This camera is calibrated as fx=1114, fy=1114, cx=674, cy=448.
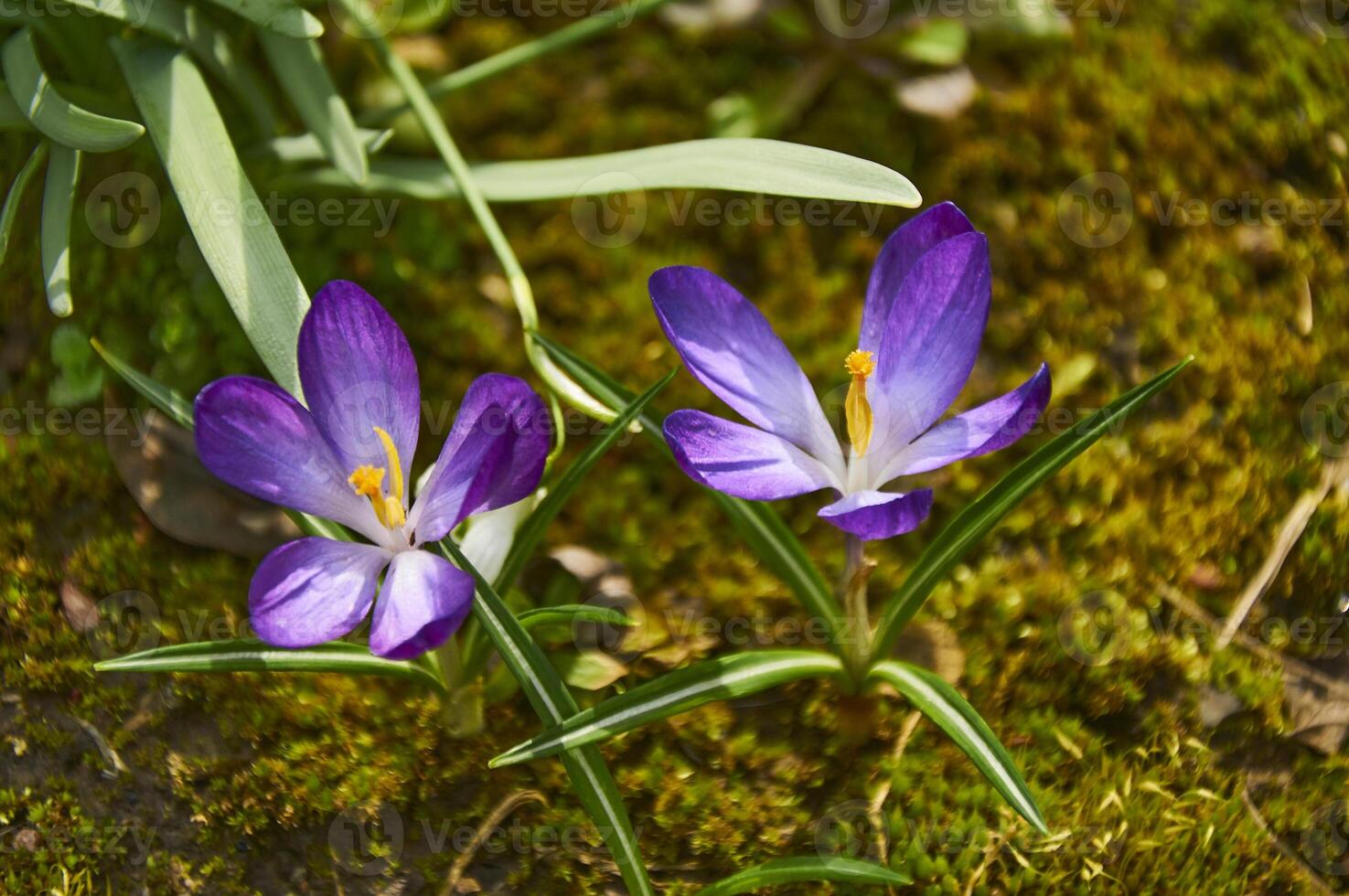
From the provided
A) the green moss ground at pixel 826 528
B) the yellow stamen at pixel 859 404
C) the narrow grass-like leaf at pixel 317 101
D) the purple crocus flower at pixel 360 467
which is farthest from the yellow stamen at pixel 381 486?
the narrow grass-like leaf at pixel 317 101

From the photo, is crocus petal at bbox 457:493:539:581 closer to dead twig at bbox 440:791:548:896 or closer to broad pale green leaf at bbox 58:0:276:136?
dead twig at bbox 440:791:548:896

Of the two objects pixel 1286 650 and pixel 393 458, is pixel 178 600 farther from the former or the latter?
pixel 1286 650

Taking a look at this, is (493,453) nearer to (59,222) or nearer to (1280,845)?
(59,222)

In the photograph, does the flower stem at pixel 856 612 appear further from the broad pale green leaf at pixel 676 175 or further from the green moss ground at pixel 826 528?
the broad pale green leaf at pixel 676 175

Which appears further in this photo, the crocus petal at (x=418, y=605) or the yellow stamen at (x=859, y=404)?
the yellow stamen at (x=859, y=404)

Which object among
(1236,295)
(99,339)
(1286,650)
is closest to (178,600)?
(99,339)

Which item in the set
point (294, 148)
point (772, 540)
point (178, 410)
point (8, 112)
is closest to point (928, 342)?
point (772, 540)

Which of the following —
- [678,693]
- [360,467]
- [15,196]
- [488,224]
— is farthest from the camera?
[488,224]
